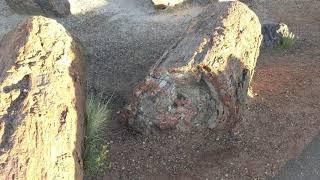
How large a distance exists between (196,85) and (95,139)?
132 cm

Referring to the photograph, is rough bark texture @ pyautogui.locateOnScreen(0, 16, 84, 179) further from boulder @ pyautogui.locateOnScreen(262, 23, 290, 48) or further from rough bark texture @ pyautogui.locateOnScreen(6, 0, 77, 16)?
boulder @ pyautogui.locateOnScreen(262, 23, 290, 48)

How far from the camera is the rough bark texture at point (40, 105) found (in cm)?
469

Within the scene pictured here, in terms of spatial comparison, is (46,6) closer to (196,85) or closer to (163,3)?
(163,3)

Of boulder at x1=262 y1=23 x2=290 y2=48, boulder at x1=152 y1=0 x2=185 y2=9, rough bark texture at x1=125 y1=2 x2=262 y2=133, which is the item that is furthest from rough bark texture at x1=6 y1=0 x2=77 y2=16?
rough bark texture at x1=125 y1=2 x2=262 y2=133

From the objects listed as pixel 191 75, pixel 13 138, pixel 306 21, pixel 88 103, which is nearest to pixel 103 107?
pixel 88 103

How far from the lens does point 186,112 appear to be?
602 centimetres

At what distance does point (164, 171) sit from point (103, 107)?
1114mm

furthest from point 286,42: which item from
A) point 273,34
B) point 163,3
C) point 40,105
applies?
point 40,105

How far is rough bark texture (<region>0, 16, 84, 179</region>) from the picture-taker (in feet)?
15.4

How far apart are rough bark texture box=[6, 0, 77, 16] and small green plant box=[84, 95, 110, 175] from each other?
12.3 feet

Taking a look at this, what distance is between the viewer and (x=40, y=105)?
5.11 meters

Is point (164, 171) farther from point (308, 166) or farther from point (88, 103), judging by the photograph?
point (308, 166)

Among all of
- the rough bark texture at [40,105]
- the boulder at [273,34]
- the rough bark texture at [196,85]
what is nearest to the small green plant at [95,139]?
the rough bark texture at [40,105]

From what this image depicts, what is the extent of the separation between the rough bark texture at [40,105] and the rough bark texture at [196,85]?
2.74ft
